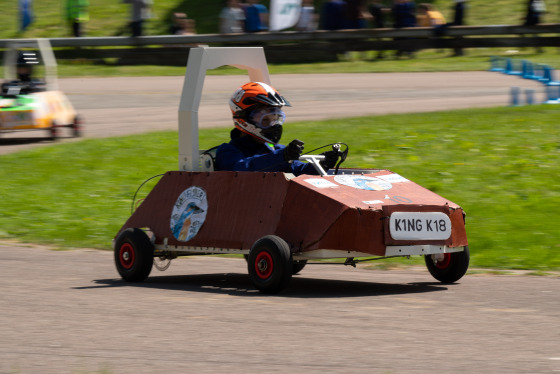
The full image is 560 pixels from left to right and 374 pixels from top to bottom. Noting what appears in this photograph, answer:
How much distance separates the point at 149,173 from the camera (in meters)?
15.6

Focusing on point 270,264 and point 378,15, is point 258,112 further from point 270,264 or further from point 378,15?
point 378,15

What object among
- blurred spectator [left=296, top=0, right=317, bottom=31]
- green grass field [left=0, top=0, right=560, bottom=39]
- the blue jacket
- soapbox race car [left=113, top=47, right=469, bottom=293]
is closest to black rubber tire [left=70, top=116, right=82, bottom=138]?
soapbox race car [left=113, top=47, right=469, bottom=293]

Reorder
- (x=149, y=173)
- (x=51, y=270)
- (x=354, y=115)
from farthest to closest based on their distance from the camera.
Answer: (x=354, y=115), (x=149, y=173), (x=51, y=270)

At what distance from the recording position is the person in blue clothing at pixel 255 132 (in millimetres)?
8633

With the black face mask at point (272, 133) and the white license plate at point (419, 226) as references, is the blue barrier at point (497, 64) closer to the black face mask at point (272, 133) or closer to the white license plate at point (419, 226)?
the black face mask at point (272, 133)

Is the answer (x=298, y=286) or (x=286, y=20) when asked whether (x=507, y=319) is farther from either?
(x=286, y=20)

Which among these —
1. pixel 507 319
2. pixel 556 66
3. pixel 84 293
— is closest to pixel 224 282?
pixel 84 293

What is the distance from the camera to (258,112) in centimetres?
876

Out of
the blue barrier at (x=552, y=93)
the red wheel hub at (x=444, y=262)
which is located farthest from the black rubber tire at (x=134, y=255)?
the blue barrier at (x=552, y=93)

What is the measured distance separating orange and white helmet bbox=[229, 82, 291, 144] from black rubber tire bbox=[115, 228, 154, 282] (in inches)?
50.1

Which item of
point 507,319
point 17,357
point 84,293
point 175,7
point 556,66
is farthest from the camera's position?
point 175,7

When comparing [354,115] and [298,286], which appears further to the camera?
[354,115]

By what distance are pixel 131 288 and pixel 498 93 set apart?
16.2 metres

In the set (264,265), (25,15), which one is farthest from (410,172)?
(25,15)
